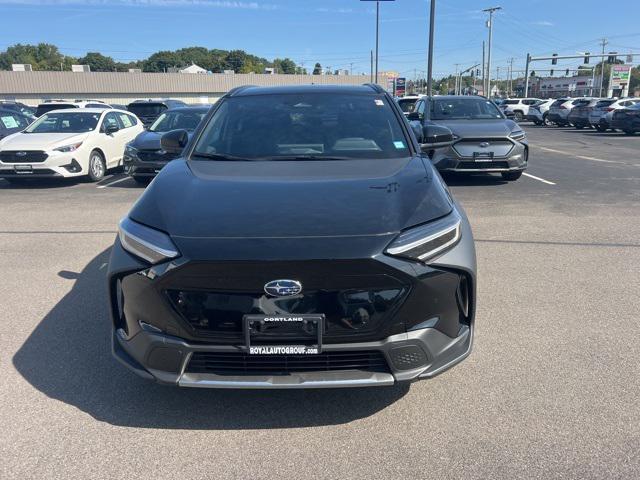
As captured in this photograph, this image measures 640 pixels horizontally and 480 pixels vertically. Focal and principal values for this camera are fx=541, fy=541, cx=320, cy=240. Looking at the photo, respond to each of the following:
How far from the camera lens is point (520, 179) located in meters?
11.4

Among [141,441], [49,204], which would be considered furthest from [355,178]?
[49,204]

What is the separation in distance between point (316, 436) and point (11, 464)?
149 cm

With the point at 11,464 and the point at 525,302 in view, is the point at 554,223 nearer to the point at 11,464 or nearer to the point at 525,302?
the point at 525,302

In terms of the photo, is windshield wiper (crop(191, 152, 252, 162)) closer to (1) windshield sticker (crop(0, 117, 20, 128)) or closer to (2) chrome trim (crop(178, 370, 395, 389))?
(2) chrome trim (crop(178, 370, 395, 389))

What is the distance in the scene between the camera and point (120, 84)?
2665 inches

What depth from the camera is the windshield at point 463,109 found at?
11414 mm

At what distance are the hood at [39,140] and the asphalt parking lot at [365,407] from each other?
652cm

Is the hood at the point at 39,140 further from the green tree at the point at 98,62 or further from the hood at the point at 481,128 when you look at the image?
the green tree at the point at 98,62

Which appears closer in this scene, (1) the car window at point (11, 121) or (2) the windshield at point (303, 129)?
(2) the windshield at point (303, 129)

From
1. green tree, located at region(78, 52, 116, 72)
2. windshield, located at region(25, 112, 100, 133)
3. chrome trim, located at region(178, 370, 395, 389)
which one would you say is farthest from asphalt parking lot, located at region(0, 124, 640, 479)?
green tree, located at region(78, 52, 116, 72)

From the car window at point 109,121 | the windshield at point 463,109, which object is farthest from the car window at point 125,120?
the windshield at point 463,109

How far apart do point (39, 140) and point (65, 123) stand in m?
1.27

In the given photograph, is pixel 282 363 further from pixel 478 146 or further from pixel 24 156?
pixel 24 156

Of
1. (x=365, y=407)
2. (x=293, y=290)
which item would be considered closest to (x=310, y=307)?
(x=293, y=290)
